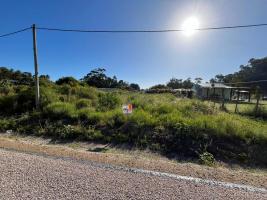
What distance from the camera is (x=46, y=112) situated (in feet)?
32.4

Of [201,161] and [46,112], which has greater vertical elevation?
[46,112]

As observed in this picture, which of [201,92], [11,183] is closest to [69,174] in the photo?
[11,183]

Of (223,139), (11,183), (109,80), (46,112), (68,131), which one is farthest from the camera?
(109,80)

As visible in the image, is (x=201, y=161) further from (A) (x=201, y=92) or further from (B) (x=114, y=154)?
(A) (x=201, y=92)

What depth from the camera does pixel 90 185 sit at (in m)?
3.63

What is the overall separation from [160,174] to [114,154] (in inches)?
71.1

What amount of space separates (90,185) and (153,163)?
6.12 ft

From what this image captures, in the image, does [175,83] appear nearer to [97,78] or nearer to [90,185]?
[97,78]

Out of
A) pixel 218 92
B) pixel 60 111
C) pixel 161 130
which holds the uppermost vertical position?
pixel 218 92

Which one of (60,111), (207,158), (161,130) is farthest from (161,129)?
(60,111)

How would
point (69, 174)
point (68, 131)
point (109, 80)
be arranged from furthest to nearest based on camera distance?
point (109, 80)
point (68, 131)
point (69, 174)

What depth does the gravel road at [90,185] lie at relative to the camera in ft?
10.9

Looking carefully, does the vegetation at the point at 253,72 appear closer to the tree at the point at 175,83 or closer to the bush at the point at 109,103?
the tree at the point at 175,83

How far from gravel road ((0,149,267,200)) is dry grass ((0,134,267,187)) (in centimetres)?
55
